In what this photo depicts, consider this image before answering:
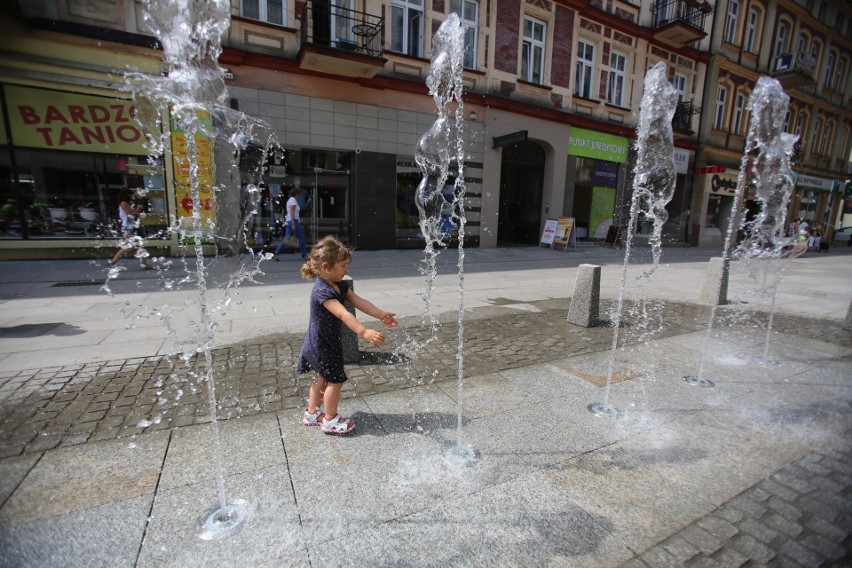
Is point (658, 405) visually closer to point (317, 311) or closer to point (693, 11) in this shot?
point (317, 311)

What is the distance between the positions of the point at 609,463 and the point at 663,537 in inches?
24.1

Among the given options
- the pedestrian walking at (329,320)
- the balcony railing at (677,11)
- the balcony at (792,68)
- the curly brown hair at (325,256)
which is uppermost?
the balcony railing at (677,11)

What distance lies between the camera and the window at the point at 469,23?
44.6 ft

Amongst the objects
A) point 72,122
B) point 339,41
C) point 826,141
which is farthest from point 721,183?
point 72,122

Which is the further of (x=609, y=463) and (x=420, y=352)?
(x=420, y=352)

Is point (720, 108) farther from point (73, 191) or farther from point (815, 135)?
point (73, 191)

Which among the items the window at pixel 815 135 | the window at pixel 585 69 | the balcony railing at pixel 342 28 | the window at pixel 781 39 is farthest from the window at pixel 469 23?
the window at pixel 815 135

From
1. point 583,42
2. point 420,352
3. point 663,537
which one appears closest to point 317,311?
point 420,352

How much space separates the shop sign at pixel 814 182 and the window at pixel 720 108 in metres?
9.82

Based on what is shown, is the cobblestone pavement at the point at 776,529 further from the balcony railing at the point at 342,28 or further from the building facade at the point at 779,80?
the building facade at the point at 779,80

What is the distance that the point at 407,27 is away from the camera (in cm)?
1302

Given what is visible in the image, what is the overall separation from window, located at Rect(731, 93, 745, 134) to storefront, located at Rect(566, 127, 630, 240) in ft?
28.9

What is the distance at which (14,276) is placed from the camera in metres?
8.15

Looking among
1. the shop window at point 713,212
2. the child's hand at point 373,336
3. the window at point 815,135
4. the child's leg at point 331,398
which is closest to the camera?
the child's hand at point 373,336
